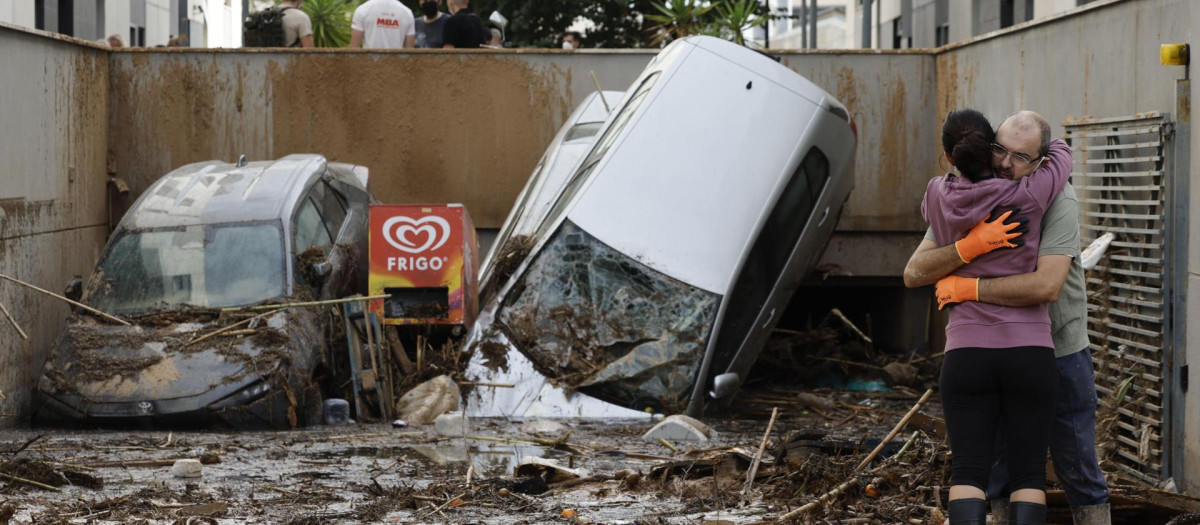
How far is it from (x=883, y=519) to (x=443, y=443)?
3.39 meters

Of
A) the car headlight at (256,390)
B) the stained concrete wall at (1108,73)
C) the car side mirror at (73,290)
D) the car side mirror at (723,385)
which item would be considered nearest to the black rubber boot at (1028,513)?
the stained concrete wall at (1108,73)

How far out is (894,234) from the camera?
1394 cm

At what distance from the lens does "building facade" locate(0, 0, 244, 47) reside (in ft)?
66.8

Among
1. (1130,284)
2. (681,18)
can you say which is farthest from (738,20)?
(1130,284)

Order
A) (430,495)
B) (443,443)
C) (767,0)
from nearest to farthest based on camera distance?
1. (430,495)
2. (443,443)
3. (767,0)

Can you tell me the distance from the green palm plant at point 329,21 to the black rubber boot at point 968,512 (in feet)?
54.8

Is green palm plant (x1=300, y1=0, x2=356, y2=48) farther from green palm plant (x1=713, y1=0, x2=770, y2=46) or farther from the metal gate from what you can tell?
the metal gate

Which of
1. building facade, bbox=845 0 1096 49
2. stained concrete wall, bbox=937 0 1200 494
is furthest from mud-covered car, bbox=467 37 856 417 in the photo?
building facade, bbox=845 0 1096 49

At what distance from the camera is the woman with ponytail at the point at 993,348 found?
454 cm

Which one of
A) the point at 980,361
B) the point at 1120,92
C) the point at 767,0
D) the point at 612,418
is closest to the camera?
the point at 980,361

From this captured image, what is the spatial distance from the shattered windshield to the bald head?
480 centimetres

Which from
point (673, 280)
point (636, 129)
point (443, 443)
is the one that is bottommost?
point (443, 443)

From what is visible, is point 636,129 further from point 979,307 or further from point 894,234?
point 979,307

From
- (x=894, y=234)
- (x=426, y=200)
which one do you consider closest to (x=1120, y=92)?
(x=894, y=234)
